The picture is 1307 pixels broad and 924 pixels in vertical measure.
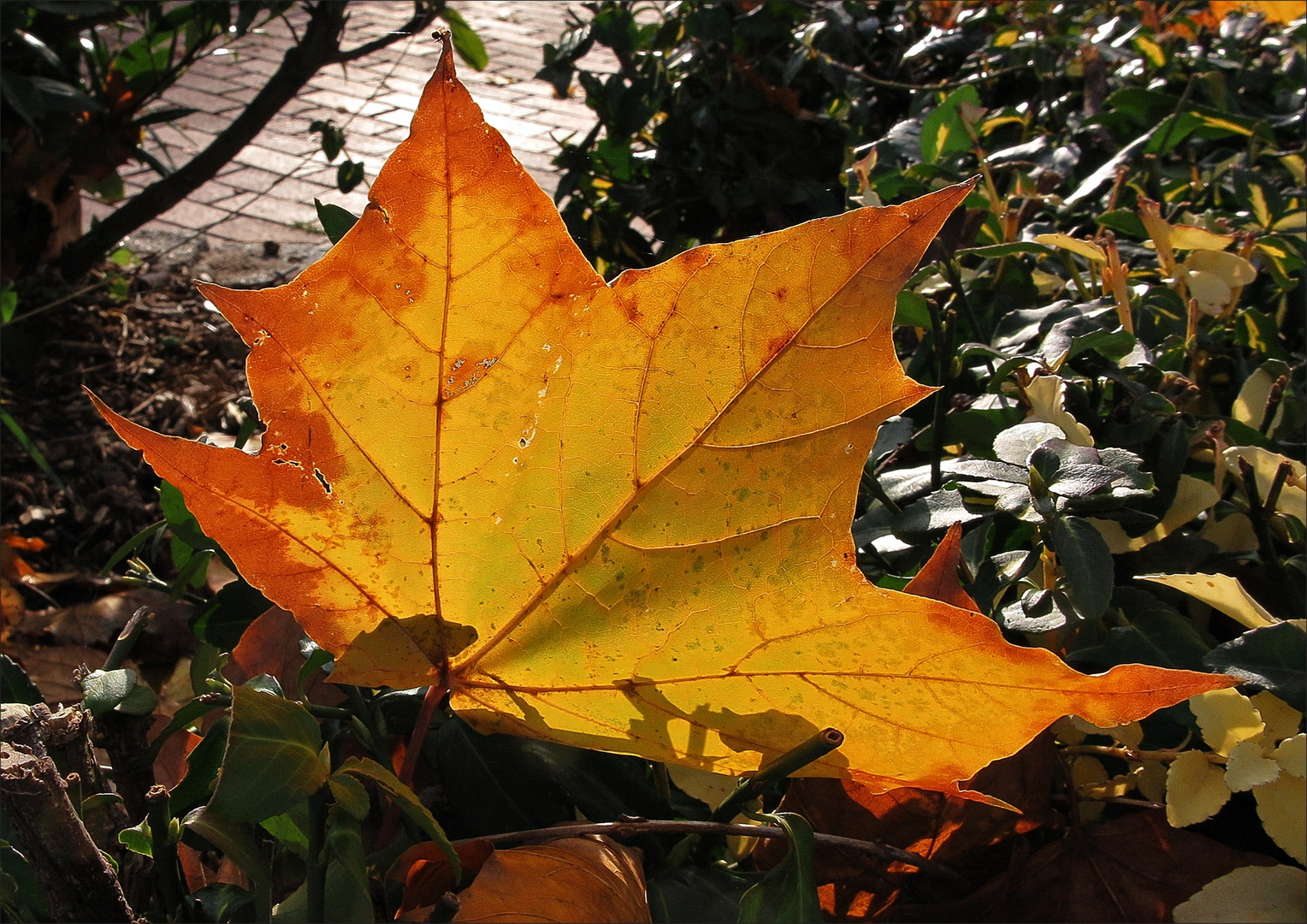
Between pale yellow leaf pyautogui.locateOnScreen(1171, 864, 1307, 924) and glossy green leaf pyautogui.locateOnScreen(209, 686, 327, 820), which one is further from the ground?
glossy green leaf pyautogui.locateOnScreen(209, 686, 327, 820)

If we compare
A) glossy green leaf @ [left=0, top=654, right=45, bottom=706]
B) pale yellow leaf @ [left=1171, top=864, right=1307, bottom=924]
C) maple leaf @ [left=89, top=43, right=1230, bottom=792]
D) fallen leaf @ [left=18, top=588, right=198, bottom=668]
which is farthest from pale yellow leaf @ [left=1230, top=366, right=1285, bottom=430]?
fallen leaf @ [left=18, top=588, right=198, bottom=668]

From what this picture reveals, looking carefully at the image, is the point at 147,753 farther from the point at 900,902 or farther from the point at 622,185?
the point at 622,185

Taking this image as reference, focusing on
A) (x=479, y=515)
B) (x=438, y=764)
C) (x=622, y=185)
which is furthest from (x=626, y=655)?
(x=622, y=185)

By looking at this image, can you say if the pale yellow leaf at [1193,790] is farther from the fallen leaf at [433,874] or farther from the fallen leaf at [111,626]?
the fallen leaf at [111,626]

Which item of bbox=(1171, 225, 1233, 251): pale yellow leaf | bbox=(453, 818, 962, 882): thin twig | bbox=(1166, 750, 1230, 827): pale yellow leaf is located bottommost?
bbox=(1166, 750, 1230, 827): pale yellow leaf

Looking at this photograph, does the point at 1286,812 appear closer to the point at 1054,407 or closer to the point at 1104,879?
the point at 1104,879

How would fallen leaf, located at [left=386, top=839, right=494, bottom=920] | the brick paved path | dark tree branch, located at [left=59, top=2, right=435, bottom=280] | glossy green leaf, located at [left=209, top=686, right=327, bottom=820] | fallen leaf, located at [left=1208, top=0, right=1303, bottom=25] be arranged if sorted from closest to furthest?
glossy green leaf, located at [left=209, top=686, right=327, bottom=820] → fallen leaf, located at [left=386, top=839, right=494, bottom=920] → fallen leaf, located at [left=1208, top=0, right=1303, bottom=25] → dark tree branch, located at [left=59, top=2, right=435, bottom=280] → the brick paved path

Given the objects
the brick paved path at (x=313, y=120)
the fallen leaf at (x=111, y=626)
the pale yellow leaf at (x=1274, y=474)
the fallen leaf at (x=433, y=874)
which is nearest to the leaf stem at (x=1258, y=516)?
the pale yellow leaf at (x=1274, y=474)

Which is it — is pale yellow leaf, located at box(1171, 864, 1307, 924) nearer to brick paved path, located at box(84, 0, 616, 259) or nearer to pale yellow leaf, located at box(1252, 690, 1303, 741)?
pale yellow leaf, located at box(1252, 690, 1303, 741)
